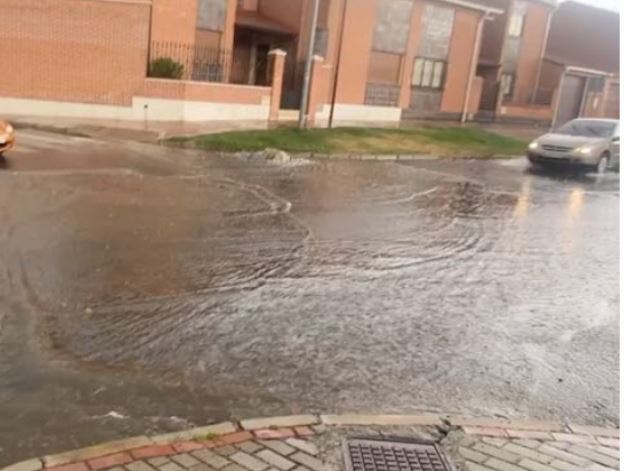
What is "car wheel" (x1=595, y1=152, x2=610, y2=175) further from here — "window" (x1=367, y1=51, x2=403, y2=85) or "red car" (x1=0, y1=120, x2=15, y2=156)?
"red car" (x1=0, y1=120, x2=15, y2=156)

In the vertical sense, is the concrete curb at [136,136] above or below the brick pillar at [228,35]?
below

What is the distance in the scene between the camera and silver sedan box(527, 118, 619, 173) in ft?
62.3

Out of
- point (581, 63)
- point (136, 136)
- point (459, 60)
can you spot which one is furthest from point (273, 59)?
point (581, 63)

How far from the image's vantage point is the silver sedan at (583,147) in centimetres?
1898

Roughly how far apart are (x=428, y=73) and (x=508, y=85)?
9.04m

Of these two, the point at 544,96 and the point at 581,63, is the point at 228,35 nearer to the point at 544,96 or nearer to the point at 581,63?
the point at 544,96

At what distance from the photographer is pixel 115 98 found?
19422 millimetres

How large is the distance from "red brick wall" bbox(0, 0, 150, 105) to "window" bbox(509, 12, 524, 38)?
985 inches

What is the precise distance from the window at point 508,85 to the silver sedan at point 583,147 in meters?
18.7

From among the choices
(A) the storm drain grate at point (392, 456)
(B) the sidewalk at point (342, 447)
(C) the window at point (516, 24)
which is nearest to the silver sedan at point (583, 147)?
(B) the sidewalk at point (342, 447)

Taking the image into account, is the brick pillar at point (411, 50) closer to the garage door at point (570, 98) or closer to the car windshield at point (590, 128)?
the car windshield at point (590, 128)

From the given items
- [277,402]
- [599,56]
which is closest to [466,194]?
[277,402]

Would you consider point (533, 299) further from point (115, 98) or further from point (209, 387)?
point (115, 98)

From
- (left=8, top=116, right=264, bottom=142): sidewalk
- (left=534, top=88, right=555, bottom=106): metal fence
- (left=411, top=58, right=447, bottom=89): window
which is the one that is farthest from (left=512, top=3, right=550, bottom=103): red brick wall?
(left=8, top=116, right=264, bottom=142): sidewalk
